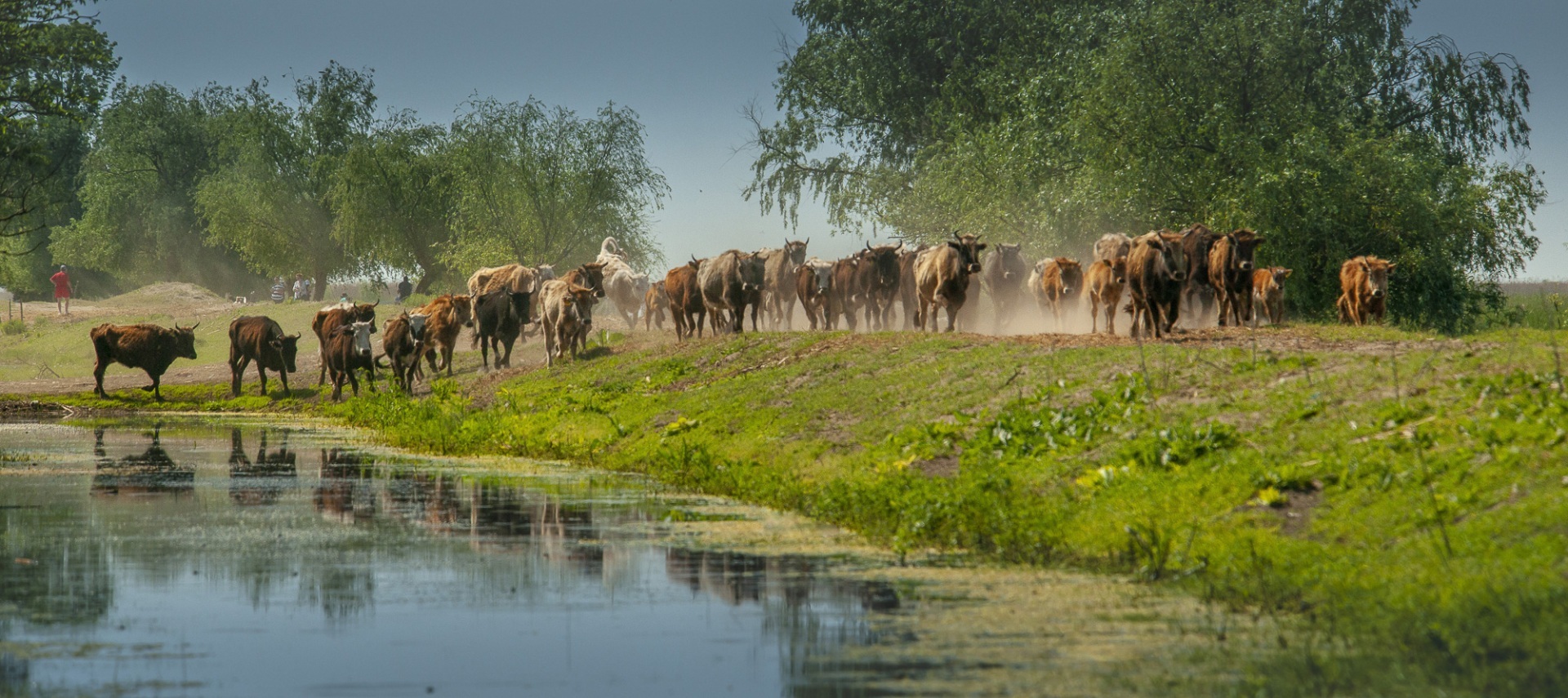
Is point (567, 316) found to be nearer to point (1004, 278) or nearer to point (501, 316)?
point (501, 316)

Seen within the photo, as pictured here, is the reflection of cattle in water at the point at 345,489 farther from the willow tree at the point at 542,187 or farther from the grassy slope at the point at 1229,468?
the willow tree at the point at 542,187

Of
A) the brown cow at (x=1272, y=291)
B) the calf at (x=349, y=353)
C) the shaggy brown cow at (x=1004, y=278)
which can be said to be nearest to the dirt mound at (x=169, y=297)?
→ the calf at (x=349, y=353)

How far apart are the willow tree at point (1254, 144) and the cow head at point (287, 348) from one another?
19.0 meters

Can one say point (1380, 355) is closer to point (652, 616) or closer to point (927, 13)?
point (652, 616)

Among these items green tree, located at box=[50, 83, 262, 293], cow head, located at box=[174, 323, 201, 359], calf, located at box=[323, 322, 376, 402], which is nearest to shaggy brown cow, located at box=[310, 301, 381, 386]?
calf, located at box=[323, 322, 376, 402]

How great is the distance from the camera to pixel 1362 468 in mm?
10633

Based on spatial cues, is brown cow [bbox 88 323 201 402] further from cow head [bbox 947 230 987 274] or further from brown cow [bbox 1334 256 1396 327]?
brown cow [bbox 1334 256 1396 327]

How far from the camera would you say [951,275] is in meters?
28.8

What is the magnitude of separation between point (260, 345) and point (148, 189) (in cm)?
5654

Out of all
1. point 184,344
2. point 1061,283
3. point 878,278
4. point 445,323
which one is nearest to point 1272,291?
point 1061,283

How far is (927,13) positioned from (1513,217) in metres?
21.8

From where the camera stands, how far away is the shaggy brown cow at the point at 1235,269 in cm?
2747

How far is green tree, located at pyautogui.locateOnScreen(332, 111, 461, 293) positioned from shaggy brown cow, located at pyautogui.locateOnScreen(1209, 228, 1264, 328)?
44852mm

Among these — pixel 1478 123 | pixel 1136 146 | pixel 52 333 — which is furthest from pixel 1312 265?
pixel 52 333
